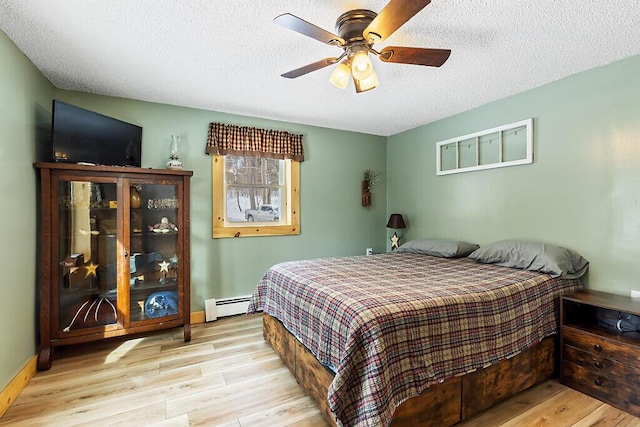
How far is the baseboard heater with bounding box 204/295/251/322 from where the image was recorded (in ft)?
10.8

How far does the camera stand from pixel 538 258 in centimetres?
239

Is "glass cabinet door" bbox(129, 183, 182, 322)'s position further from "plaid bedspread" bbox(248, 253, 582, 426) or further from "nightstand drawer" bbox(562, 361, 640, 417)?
"nightstand drawer" bbox(562, 361, 640, 417)

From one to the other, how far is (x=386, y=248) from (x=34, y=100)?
4124mm

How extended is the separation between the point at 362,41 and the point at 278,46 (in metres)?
0.65

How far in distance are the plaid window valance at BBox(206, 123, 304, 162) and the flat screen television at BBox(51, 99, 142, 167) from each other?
744 millimetres

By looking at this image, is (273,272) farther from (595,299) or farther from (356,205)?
(595,299)

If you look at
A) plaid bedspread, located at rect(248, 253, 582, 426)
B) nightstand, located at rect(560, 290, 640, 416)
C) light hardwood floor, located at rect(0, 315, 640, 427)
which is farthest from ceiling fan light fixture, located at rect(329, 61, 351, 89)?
nightstand, located at rect(560, 290, 640, 416)

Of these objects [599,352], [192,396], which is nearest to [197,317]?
[192,396]

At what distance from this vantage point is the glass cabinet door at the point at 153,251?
273 centimetres

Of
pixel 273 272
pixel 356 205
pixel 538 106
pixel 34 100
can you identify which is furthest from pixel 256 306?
pixel 538 106

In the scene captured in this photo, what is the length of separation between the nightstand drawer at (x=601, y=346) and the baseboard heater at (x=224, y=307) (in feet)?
9.76

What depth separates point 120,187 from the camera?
260 centimetres

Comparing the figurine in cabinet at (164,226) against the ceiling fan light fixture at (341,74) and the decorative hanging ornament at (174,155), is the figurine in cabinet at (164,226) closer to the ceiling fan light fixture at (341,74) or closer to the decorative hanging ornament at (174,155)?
the decorative hanging ornament at (174,155)

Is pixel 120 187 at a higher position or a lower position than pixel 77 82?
lower
